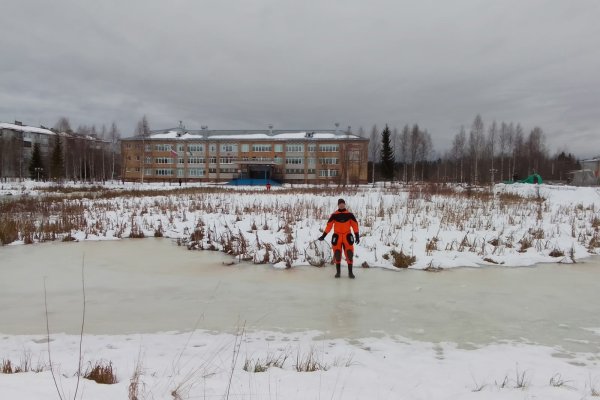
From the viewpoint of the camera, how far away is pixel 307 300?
540 centimetres

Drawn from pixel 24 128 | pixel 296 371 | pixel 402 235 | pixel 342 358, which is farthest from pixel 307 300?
pixel 24 128

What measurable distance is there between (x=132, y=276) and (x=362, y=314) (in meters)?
4.33

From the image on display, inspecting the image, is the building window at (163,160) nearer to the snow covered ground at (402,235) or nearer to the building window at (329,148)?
the building window at (329,148)

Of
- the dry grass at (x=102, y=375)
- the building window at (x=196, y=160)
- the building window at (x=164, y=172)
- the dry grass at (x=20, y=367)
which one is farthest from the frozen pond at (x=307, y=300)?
the building window at (x=164, y=172)

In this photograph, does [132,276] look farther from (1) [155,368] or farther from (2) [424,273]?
(2) [424,273]

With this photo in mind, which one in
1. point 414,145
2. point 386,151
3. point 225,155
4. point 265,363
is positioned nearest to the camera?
point 265,363

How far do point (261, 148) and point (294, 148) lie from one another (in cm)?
636

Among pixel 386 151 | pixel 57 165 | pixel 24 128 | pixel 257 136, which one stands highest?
pixel 24 128

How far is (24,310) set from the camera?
4.86 metres

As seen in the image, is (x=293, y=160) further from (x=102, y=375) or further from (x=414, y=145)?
(x=102, y=375)

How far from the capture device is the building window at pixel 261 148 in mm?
69750

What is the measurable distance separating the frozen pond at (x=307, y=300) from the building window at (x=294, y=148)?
61845 millimetres

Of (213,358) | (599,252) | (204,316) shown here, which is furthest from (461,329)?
(599,252)

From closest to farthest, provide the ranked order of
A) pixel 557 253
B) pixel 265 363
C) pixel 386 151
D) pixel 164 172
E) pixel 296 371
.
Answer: pixel 296 371 → pixel 265 363 → pixel 557 253 → pixel 386 151 → pixel 164 172
